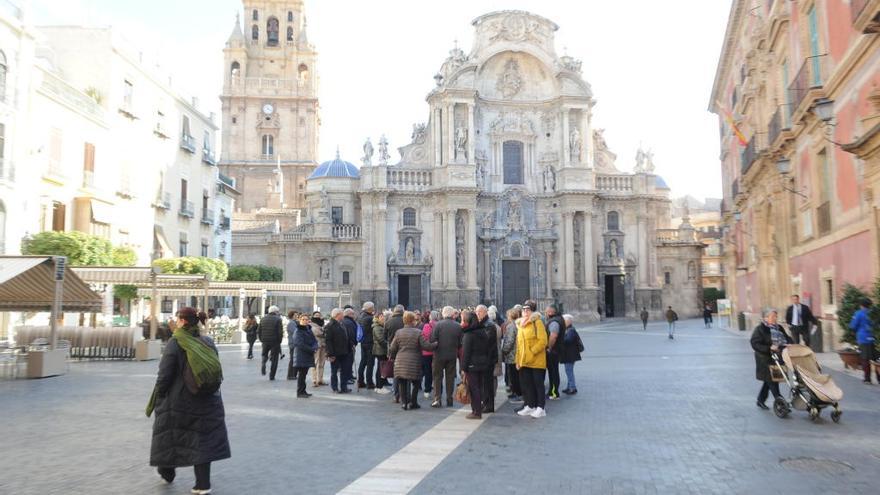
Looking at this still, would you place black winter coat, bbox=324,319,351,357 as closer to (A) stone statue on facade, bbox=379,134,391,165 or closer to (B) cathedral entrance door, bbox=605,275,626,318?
(A) stone statue on facade, bbox=379,134,391,165

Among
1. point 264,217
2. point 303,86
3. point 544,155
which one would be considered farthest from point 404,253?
point 303,86

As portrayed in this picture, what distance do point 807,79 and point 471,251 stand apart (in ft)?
89.3

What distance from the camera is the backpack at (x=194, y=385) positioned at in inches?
247

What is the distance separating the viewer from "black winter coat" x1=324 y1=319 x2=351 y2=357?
44.6ft

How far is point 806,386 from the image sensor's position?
378 inches

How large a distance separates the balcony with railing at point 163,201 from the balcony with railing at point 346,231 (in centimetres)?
1437

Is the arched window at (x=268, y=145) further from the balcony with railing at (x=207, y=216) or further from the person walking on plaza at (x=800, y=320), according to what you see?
the person walking on plaza at (x=800, y=320)

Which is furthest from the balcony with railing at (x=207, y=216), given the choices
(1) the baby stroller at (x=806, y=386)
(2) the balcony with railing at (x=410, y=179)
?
(1) the baby stroller at (x=806, y=386)

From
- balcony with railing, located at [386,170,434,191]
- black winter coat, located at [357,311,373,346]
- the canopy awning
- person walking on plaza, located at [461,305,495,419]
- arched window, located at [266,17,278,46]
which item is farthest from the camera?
arched window, located at [266,17,278,46]

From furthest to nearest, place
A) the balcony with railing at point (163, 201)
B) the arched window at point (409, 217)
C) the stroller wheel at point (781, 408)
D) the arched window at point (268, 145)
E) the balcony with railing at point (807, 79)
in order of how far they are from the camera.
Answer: the arched window at point (268, 145)
the arched window at point (409, 217)
the balcony with railing at point (163, 201)
the balcony with railing at point (807, 79)
the stroller wheel at point (781, 408)

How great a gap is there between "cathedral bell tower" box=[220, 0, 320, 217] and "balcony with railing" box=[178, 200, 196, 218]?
28243mm

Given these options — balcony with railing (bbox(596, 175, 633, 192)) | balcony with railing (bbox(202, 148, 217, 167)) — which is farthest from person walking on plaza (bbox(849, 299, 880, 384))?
balcony with railing (bbox(596, 175, 633, 192))

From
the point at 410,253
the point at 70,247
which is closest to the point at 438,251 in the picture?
the point at 410,253

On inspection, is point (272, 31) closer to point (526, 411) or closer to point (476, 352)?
point (476, 352)
